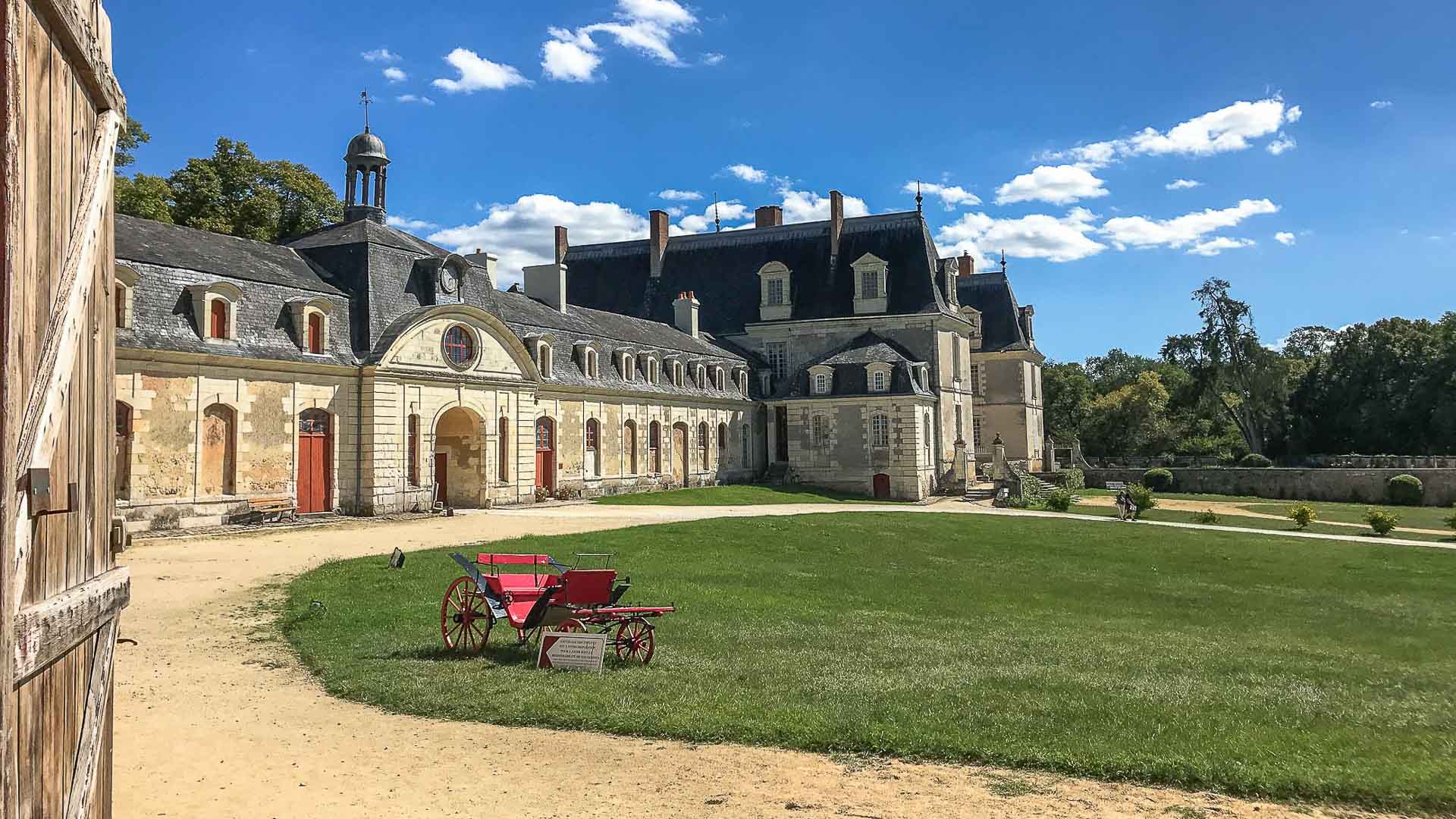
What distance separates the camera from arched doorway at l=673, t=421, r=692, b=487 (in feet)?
120

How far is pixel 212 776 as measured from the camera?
5.95m

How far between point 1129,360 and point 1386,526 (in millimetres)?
76474

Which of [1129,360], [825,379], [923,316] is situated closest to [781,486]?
[825,379]

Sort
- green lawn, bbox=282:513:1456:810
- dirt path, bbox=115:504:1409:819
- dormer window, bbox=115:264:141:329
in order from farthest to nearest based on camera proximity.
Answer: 1. dormer window, bbox=115:264:141:329
2. green lawn, bbox=282:513:1456:810
3. dirt path, bbox=115:504:1409:819

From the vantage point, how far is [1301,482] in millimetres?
41625

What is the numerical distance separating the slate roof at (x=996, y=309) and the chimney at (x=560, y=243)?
2270 cm

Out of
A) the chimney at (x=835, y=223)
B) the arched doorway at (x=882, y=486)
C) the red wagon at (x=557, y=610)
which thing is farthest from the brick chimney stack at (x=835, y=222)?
the red wagon at (x=557, y=610)

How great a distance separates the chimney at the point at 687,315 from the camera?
44.2 m

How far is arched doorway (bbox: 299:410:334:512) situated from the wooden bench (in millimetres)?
393

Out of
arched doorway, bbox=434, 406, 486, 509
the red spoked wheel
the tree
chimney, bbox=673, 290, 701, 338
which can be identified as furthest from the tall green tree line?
the red spoked wheel

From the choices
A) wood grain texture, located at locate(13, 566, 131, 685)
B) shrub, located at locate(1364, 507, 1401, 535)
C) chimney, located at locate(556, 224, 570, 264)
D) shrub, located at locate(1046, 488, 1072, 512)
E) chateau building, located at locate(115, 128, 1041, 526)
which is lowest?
shrub, located at locate(1364, 507, 1401, 535)

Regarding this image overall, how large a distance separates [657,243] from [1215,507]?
2903 cm

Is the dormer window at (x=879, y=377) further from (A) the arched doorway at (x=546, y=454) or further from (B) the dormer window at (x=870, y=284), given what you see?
(A) the arched doorway at (x=546, y=454)

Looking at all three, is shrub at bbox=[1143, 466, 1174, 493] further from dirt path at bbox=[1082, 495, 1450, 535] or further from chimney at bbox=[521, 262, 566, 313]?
chimney at bbox=[521, 262, 566, 313]
